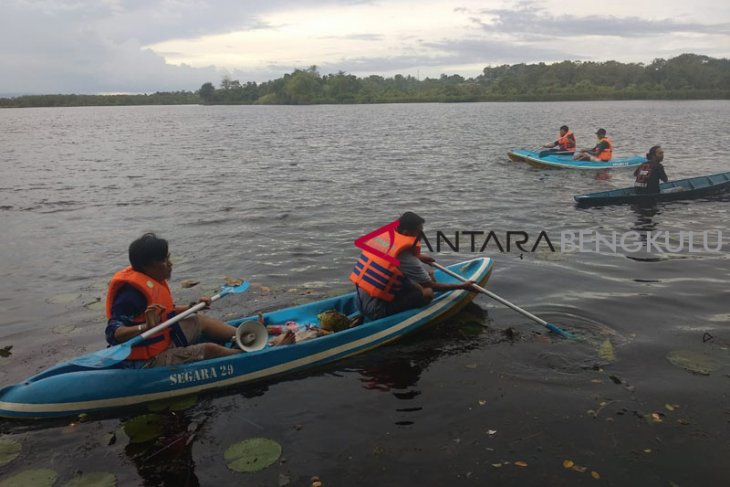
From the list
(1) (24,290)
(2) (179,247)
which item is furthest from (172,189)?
(1) (24,290)

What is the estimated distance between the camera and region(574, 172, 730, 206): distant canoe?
1745 cm

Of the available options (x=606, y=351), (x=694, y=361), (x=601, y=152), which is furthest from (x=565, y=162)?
(x=694, y=361)

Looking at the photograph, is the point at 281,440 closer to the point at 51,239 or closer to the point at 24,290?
the point at 24,290

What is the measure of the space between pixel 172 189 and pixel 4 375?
15655 millimetres

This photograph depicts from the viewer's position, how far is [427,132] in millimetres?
49938

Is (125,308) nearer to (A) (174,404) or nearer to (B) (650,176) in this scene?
(A) (174,404)

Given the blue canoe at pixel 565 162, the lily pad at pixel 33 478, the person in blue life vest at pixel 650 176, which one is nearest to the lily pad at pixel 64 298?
the lily pad at pixel 33 478

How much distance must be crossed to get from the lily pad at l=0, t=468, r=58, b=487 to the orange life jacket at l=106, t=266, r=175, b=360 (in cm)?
150

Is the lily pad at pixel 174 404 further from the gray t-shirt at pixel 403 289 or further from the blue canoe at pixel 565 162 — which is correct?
the blue canoe at pixel 565 162

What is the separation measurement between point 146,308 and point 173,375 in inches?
35.3

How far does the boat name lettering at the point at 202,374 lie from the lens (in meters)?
6.84

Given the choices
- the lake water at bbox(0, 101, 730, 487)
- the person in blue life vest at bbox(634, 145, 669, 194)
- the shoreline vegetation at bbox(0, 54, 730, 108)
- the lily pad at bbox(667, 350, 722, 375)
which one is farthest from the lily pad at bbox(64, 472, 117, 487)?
the shoreline vegetation at bbox(0, 54, 730, 108)

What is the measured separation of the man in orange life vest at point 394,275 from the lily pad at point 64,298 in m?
5.80

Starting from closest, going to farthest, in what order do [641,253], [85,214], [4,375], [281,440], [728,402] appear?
1. [281,440]
2. [728,402]
3. [4,375]
4. [641,253]
5. [85,214]
